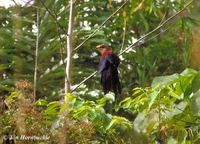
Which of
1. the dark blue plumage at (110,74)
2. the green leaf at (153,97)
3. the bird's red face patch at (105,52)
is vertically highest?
the bird's red face patch at (105,52)

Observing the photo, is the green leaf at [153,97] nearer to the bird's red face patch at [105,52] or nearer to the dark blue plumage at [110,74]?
the dark blue plumage at [110,74]

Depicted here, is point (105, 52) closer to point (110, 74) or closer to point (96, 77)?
point (110, 74)

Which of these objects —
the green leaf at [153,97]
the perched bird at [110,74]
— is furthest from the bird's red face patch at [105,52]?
the green leaf at [153,97]

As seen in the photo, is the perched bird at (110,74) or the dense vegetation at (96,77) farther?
the perched bird at (110,74)

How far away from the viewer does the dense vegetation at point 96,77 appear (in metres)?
1.66

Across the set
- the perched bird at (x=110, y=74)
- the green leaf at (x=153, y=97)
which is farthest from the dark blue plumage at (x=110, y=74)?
the green leaf at (x=153, y=97)

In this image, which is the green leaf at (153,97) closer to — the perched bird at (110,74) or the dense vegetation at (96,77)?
the dense vegetation at (96,77)

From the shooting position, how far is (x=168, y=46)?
3.91m

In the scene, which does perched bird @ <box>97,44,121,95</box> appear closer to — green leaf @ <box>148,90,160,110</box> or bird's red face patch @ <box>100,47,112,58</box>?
bird's red face patch @ <box>100,47,112,58</box>

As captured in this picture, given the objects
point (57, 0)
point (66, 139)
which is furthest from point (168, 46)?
point (66, 139)

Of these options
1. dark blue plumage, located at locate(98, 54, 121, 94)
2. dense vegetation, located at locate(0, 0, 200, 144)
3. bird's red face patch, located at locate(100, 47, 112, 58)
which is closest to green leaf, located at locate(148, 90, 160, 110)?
dense vegetation, located at locate(0, 0, 200, 144)

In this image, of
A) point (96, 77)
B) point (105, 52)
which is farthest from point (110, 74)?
point (96, 77)

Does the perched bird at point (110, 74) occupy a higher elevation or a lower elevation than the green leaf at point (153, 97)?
higher

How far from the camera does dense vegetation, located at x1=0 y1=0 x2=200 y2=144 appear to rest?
1657 millimetres
